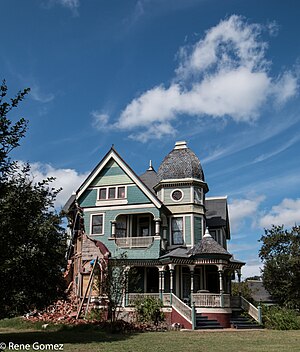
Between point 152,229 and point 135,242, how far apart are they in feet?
6.48

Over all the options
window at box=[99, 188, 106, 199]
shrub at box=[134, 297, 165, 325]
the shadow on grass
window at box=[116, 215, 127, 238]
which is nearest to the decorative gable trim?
window at box=[99, 188, 106, 199]

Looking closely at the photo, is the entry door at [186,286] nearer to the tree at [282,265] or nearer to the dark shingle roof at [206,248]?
the dark shingle roof at [206,248]

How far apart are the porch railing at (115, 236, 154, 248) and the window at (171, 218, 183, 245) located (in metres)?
2.23

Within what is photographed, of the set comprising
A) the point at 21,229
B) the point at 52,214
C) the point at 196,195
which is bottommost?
the point at 21,229

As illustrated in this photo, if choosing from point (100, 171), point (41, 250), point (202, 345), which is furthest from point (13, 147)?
point (100, 171)

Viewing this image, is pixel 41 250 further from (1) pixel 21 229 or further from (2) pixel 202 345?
(1) pixel 21 229

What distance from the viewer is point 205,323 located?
76.5 ft

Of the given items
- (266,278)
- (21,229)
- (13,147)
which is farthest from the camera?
(266,278)

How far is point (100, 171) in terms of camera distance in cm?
2911

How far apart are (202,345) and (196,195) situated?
1494 cm

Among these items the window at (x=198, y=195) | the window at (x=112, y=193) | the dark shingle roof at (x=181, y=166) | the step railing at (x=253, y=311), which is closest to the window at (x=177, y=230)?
the window at (x=198, y=195)

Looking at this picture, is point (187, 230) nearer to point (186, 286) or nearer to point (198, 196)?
point (198, 196)

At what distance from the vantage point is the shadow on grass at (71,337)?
15.8m

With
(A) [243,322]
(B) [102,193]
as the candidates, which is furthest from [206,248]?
(B) [102,193]
